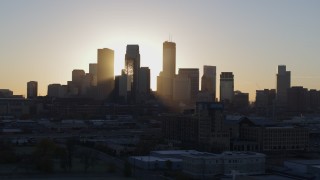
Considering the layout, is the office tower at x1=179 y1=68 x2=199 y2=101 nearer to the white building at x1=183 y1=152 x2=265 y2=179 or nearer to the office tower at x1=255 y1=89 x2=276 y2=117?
the office tower at x1=255 y1=89 x2=276 y2=117

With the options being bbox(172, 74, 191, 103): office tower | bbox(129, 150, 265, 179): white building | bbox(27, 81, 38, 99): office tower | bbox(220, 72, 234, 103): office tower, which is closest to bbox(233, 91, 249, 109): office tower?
bbox(220, 72, 234, 103): office tower

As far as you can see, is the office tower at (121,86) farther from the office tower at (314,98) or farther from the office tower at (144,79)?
the office tower at (314,98)

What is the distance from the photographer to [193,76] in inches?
4134

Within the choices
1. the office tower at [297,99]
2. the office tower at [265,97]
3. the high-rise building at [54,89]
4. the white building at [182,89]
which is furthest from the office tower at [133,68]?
the office tower at [297,99]

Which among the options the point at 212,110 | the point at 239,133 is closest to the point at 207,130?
the point at 212,110

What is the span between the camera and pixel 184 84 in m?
102

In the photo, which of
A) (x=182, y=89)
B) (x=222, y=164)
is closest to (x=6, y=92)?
(x=182, y=89)

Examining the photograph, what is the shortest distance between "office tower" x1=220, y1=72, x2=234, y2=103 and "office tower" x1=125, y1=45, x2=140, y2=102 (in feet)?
51.8

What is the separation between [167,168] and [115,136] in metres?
19.6

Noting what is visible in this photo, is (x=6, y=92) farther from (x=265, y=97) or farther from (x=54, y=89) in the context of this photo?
(x=265, y=97)

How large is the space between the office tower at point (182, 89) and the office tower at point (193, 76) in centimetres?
85

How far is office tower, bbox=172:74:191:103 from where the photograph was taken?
101 m

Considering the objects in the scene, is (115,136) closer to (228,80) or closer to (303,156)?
(303,156)

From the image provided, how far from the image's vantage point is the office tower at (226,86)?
343 feet
